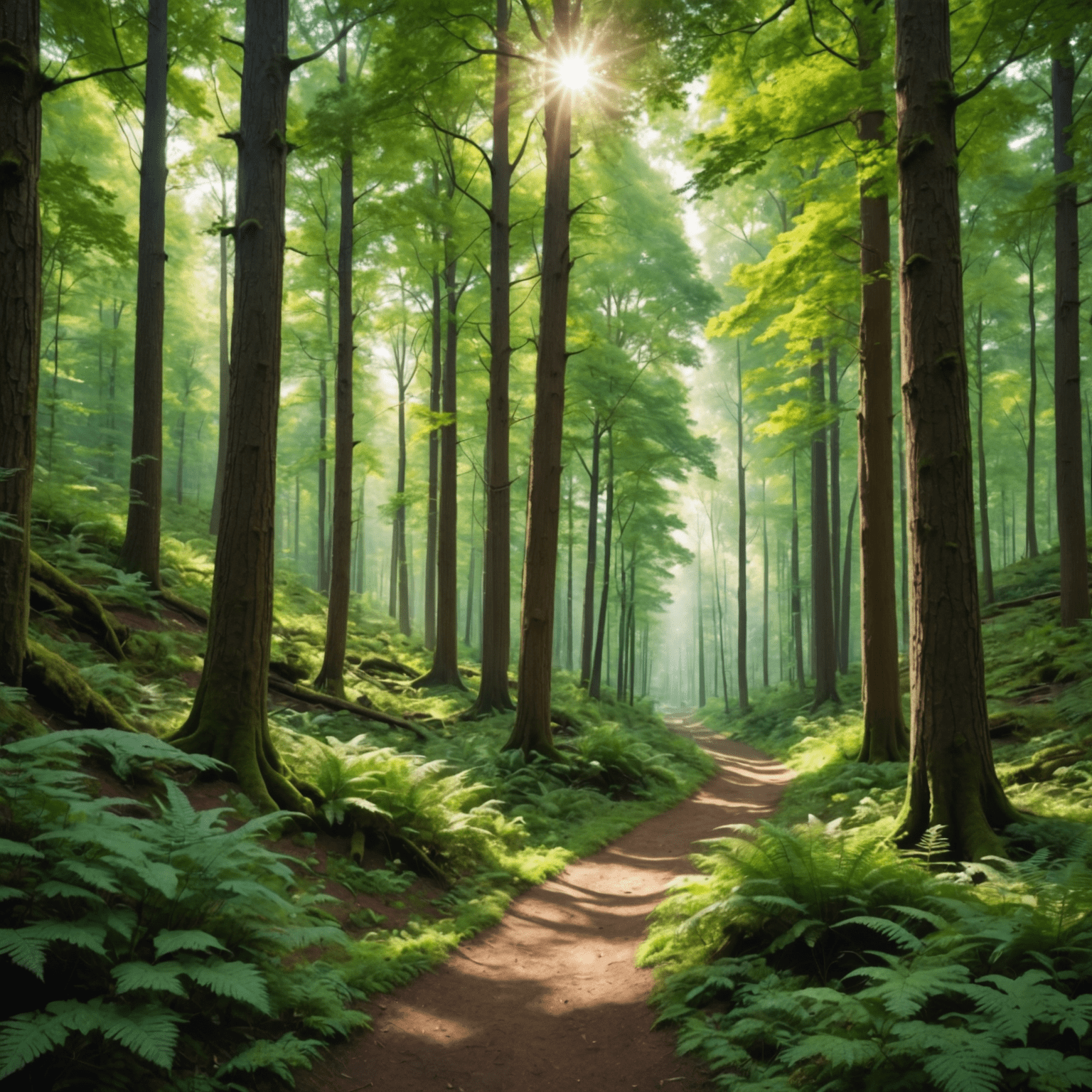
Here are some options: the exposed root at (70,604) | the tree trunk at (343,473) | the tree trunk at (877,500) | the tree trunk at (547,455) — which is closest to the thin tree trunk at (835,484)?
the tree trunk at (877,500)

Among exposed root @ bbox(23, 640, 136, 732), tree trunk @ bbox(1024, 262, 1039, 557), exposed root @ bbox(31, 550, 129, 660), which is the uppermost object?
tree trunk @ bbox(1024, 262, 1039, 557)

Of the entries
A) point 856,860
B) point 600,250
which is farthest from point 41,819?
point 600,250

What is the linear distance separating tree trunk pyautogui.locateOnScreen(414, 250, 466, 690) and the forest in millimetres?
119

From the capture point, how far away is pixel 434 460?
19266 millimetres

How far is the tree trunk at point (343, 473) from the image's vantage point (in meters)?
11.1

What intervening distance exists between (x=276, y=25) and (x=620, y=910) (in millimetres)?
8251

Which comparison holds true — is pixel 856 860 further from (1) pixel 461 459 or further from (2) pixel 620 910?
(1) pixel 461 459

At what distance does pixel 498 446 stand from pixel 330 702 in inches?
202

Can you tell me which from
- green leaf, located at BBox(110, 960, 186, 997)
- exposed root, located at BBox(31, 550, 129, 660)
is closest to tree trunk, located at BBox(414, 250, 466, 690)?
exposed root, located at BBox(31, 550, 129, 660)

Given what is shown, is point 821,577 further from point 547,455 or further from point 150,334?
point 150,334

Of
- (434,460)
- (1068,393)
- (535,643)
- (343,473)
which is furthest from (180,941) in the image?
(434,460)

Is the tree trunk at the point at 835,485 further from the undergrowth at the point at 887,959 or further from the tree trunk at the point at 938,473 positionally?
the undergrowth at the point at 887,959

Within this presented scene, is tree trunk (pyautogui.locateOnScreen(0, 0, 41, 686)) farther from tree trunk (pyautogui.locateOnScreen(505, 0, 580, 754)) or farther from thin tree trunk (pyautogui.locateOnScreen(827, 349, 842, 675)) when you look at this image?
thin tree trunk (pyautogui.locateOnScreen(827, 349, 842, 675))

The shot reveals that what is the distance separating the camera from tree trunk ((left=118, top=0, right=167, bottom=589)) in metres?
10.0
